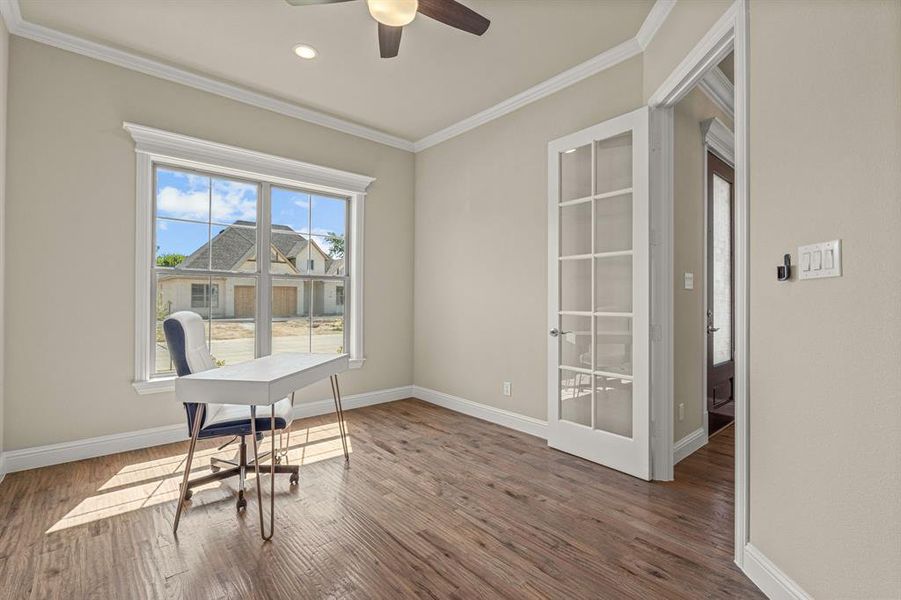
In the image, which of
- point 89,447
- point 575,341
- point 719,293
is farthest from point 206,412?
point 719,293

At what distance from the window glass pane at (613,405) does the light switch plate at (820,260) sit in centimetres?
150

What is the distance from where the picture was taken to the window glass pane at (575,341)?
10.1 ft

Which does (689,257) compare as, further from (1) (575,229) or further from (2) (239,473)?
(2) (239,473)

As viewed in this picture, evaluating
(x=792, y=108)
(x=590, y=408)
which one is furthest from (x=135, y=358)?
(x=792, y=108)

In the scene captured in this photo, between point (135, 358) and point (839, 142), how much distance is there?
4.23 meters

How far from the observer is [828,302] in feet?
4.60

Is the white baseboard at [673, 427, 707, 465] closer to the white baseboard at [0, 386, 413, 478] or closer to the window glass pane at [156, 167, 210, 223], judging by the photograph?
the white baseboard at [0, 386, 413, 478]

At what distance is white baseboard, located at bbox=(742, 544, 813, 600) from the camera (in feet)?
4.95

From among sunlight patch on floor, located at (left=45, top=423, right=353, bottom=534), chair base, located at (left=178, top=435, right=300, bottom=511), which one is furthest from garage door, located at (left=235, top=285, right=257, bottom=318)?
chair base, located at (left=178, top=435, right=300, bottom=511)

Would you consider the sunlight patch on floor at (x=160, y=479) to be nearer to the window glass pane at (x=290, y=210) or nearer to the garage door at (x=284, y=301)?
the garage door at (x=284, y=301)

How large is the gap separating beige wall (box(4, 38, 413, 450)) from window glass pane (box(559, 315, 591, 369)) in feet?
10.4

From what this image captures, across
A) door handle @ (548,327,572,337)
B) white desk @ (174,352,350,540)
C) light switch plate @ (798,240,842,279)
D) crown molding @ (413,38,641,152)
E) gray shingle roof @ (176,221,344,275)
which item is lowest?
white desk @ (174,352,350,540)

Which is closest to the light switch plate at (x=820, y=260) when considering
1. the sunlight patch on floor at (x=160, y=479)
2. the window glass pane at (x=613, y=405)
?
the window glass pane at (x=613, y=405)

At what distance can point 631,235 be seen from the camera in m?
2.83
